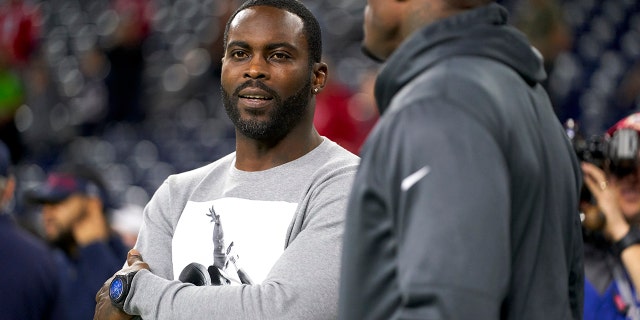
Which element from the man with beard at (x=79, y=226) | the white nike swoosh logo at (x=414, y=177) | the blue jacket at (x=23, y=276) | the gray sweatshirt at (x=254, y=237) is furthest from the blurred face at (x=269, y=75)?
the man with beard at (x=79, y=226)

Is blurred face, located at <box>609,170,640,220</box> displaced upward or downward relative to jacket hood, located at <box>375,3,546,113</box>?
downward

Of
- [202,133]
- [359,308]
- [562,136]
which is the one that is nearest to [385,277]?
[359,308]

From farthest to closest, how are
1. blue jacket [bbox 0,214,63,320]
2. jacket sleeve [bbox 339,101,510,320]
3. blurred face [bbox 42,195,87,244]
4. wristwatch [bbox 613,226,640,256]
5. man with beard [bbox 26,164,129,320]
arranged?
blurred face [bbox 42,195,87,244]
man with beard [bbox 26,164,129,320]
blue jacket [bbox 0,214,63,320]
wristwatch [bbox 613,226,640,256]
jacket sleeve [bbox 339,101,510,320]

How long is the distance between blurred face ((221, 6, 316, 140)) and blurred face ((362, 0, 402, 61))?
806 millimetres

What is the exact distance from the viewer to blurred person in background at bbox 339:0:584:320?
1627 millimetres

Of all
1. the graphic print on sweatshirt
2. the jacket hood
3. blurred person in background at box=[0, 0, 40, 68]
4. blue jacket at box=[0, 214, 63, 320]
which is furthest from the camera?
blurred person in background at box=[0, 0, 40, 68]

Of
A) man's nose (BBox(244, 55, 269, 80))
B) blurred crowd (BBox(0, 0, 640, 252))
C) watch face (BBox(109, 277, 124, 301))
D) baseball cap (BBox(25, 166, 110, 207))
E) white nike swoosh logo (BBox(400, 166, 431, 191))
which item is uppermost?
white nike swoosh logo (BBox(400, 166, 431, 191))

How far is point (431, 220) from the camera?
1628 mm

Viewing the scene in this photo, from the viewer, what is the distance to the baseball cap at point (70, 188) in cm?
577

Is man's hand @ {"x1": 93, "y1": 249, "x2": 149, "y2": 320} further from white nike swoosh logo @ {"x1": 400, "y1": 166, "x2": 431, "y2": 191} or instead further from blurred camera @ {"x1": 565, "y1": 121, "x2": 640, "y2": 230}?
blurred camera @ {"x1": 565, "y1": 121, "x2": 640, "y2": 230}

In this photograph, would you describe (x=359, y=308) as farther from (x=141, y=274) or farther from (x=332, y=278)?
(x=141, y=274)

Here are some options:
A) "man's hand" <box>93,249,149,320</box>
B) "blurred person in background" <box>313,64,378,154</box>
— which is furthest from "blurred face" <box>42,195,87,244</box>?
"man's hand" <box>93,249,149,320</box>

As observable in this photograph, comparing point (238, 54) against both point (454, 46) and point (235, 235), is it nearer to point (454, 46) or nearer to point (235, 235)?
point (235, 235)

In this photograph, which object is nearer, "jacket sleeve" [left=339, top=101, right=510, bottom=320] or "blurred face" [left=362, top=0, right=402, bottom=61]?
"jacket sleeve" [left=339, top=101, right=510, bottom=320]
